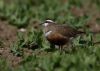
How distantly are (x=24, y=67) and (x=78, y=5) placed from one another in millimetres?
7140

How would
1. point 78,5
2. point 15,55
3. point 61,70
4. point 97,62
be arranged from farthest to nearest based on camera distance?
1. point 78,5
2. point 15,55
3. point 97,62
4. point 61,70

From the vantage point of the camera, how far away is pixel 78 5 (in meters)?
15.5

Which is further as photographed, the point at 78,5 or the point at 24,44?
the point at 78,5

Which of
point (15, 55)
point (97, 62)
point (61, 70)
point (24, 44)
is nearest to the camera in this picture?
point (61, 70)

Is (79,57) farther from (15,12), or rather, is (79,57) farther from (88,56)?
(15,12)

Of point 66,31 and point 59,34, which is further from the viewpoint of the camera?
point 66,31

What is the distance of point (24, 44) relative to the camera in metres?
10.8

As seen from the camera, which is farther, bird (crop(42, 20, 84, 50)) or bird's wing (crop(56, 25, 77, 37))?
bird's wing (crop(56, 25, 77, 37))

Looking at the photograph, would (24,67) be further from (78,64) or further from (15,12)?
(15,12)

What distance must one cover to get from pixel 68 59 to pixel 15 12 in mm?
5846

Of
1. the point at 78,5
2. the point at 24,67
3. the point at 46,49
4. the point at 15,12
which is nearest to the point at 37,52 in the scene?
the point at 46,49

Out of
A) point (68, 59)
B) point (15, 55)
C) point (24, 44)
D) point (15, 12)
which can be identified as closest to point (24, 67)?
point (68, 59)

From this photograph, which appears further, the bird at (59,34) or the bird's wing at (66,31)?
the bird's wing at (66,31)

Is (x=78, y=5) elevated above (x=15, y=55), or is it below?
above
